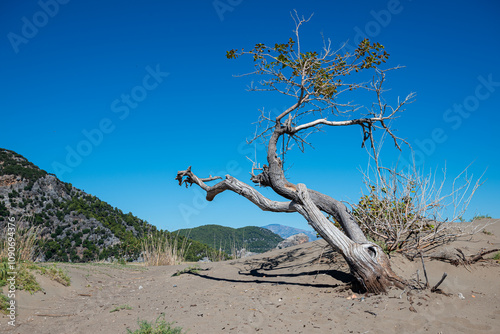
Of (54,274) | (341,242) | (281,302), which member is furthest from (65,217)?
(341,242)

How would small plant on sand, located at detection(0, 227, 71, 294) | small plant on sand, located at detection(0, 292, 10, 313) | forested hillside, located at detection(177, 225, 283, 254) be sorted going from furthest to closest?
forested hillside, located at detection(177, 225, 283, 254)
small plant on sand, located at detection(0, 227, 71, 294)
small plant on sand, located at detection(0, 292, 10, 313)

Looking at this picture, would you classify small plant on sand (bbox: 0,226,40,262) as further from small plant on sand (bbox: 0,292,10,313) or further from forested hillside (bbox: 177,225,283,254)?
forested hillside (bbox: 177,225,283,254)

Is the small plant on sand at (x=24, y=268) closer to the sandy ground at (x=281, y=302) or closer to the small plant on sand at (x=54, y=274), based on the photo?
the small plant on sand at (x=54, y=274)

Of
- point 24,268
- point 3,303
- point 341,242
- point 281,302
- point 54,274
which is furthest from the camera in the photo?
point 54,274

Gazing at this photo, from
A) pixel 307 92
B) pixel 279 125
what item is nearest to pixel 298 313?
pixel 279 125

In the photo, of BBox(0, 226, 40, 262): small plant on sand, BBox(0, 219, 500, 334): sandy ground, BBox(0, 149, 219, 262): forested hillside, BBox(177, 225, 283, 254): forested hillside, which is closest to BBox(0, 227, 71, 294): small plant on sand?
BBox(0, 226, 40, 262): small plant on sand

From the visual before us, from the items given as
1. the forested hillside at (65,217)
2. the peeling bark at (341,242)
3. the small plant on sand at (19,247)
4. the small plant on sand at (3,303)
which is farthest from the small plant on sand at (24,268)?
the forested hillside at (65,217)

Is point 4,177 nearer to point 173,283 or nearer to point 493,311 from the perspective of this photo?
point 173,283

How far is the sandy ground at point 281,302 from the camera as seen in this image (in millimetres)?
3340

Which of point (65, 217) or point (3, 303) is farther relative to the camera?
point (65, 217)

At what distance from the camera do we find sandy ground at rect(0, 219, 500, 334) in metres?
3.34

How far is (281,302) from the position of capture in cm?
443

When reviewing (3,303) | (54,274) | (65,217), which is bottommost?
(3,303)

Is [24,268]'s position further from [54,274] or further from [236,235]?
[236,235]
